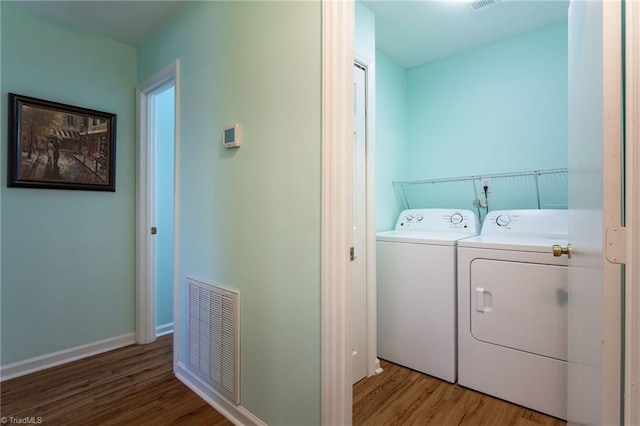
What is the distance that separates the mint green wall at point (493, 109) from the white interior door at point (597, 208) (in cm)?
135

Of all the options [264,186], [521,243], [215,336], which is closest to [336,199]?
[264,186]

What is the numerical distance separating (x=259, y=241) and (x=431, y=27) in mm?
2009

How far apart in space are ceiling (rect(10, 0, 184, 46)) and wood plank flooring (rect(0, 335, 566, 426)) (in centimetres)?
239

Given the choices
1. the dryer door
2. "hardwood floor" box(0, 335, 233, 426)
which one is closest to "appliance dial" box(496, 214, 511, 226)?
the dryer door

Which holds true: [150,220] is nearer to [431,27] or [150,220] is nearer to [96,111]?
[96,111]

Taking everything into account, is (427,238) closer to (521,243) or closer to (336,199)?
(521,243)

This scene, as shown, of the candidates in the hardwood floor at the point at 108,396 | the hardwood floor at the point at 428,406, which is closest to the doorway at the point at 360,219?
the hardwood floor at the point at 428,406

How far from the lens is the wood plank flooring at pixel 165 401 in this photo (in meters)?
1.57

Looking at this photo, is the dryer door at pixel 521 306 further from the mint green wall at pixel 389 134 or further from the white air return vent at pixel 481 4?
the white air return vent at pixel 481 4

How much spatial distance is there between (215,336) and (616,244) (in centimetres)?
168

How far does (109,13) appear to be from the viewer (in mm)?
2033

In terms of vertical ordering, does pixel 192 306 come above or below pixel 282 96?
below

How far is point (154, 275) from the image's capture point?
98.6 inches

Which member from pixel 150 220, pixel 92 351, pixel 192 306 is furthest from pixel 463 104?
pixel 92 351
